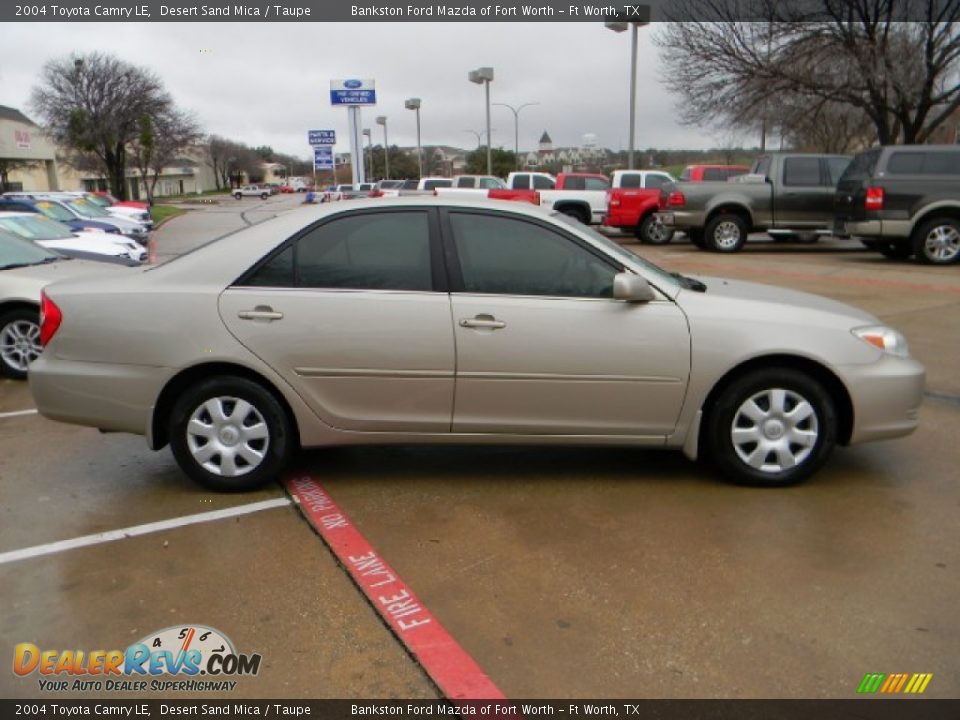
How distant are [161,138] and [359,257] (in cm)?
4605

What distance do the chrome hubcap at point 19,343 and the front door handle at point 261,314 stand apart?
3.97m

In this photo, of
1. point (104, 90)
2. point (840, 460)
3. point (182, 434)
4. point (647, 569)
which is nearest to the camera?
point (647, 569)

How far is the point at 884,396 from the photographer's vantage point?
3.85 metres

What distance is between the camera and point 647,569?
10.4 feet

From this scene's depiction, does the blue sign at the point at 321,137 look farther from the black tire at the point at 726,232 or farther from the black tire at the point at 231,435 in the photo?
the black tire at the point at 231,435

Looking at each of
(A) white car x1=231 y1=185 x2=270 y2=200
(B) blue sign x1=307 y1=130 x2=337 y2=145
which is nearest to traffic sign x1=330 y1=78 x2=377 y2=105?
(B) blue sign x1=307 y1=130 x2=337 y2=145

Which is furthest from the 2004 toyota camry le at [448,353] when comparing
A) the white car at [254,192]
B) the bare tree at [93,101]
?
the white car at [254,192]

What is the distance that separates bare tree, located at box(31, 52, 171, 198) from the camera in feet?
124

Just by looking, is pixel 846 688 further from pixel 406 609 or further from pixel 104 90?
pixel 104 90

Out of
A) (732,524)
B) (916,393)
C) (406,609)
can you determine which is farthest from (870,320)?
(406,609)

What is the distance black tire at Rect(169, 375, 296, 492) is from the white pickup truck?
16.4m

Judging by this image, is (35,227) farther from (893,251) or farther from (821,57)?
(821,57)
